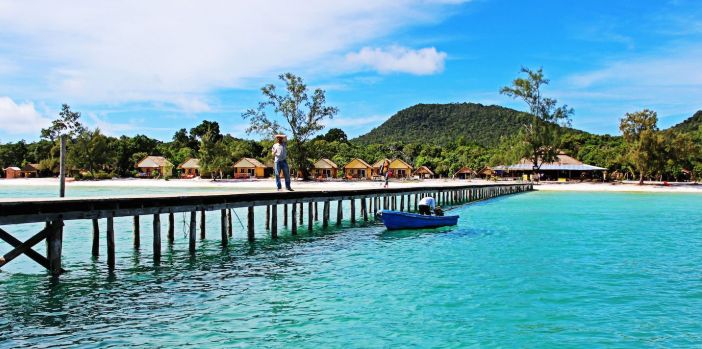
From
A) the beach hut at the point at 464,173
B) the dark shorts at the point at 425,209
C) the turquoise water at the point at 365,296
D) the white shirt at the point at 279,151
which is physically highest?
the white shirt at the point at 279,151

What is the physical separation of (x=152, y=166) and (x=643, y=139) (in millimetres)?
71427

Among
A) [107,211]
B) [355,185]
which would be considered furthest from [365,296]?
[355,185]

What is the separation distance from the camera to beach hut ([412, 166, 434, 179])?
94.2 metres

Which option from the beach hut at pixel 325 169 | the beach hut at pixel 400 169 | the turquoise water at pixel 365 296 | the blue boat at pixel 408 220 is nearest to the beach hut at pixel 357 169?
the beach hut at pixel 325 169

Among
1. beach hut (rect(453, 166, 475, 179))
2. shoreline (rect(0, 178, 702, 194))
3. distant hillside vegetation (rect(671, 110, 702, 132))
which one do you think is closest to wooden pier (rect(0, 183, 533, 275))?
shoreline (rect(0, 178, 702, 194))

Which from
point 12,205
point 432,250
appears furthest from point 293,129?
point 12,205

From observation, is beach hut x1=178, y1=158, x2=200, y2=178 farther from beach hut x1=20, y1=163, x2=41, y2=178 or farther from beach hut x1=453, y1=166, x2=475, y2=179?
beach hut x1=453, y1=166, x2=475, y2=179

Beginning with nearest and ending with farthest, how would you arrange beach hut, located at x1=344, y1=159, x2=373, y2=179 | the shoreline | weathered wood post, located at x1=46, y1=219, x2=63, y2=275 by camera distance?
weathered wood post, located at x1=46, y1=219, x2=63, y2=275 < the shoreline < beach hut, located at x1=344, y1=159, x2=373, y2=179

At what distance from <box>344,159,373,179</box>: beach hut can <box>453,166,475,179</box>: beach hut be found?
13.8 metres

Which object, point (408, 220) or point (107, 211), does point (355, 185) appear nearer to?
point (408, 220)

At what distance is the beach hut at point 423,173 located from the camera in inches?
3708

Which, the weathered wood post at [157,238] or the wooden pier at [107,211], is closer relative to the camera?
the wooden pier at [107,211]

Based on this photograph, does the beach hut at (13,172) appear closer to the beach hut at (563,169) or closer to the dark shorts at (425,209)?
the beach hut at (563,169)

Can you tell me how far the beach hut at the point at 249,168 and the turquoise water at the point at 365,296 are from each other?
71.2 meters
